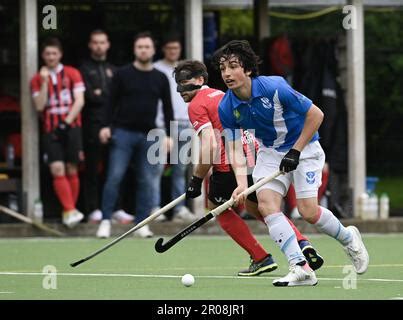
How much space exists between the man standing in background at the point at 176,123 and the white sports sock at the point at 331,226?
240 inches

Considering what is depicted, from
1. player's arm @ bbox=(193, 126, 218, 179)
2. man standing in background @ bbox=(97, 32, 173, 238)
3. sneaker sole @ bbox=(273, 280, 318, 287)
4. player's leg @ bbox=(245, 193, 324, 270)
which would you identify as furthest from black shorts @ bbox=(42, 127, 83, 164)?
sneaker sole @ bbox=(273, 280, 318, 287)

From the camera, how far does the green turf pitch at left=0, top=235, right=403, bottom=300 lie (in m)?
9.78

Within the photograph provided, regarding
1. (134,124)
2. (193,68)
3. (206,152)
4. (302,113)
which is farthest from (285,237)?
(134,124)

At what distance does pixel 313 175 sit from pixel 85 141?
6769 mm

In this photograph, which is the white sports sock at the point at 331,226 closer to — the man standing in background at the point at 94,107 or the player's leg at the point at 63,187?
the player's leg at the point at 63,187

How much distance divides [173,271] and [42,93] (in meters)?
5.18

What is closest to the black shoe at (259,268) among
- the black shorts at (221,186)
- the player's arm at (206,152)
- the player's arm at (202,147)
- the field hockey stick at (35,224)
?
the black shorts at (221,186)

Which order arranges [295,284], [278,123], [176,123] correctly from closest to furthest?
[295,284] < [278,123] < [176,123]

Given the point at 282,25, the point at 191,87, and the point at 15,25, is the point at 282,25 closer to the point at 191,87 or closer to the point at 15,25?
the point at 15,25

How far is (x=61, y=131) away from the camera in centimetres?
1669

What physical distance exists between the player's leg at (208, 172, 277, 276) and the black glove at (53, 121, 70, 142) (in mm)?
5059

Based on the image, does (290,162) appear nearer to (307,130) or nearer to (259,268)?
(307,130)

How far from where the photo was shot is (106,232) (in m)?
16.1

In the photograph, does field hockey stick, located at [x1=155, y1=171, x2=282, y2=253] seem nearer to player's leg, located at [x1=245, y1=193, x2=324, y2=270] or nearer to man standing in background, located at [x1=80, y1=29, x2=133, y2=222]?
player's leg, located at [x1=245, y1=193, x2=324, y2=270]
